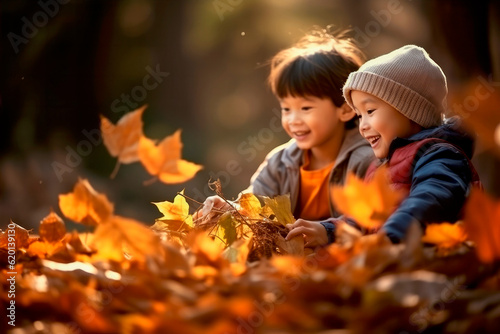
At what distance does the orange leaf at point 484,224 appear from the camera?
0.79 meters

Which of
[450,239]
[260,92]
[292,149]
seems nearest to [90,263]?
[450,239]

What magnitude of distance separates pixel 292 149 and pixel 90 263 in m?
1.56

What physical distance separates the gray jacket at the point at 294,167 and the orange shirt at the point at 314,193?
3 centimetres

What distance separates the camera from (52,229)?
3.75 feet

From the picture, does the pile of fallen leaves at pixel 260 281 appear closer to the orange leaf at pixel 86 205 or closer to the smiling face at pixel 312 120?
the orange leaf at pixel 86 205

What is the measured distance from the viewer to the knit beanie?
1.74m

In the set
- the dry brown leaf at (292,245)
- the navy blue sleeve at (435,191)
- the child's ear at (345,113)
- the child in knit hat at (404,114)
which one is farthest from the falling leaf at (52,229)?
the child's ear at (345,113)

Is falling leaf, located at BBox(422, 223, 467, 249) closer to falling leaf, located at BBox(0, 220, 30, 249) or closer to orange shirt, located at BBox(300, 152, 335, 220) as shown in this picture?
falling leaf, located at BBox(0, 220, 30, 249)

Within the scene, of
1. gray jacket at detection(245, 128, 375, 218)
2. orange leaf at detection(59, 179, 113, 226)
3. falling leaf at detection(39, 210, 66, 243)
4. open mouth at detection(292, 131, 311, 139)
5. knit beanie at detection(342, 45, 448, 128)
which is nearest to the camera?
orange leaf at detection(59, 179, 113, 226)

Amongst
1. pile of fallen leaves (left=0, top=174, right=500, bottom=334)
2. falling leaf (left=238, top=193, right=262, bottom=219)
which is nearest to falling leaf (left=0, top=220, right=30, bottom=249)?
pile of fallen leaves (left=0, top=174, right=500, bottom=334)

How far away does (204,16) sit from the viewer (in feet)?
19.4

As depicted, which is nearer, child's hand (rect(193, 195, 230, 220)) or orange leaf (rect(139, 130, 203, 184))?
orange leaf (rect(139, 130, 203, 184))

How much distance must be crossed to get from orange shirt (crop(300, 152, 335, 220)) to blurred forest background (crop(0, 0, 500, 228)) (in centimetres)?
215

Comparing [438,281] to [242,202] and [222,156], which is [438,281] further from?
[222,156]
